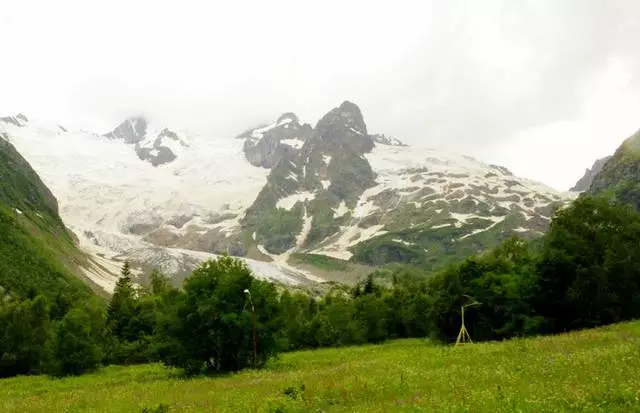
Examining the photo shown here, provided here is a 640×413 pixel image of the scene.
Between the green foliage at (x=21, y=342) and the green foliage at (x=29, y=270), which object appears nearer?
the green foliage at (x=21, y=342)

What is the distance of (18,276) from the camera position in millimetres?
139750

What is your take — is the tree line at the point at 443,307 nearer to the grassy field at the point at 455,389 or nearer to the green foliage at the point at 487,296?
the green foliage at the point at 487,296

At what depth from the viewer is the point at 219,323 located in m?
48.9

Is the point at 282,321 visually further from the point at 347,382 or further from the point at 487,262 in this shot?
the point at 487,262

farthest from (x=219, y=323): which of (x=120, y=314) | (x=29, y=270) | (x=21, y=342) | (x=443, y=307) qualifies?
(x=29, y=270)

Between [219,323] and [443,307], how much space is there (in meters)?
32.3

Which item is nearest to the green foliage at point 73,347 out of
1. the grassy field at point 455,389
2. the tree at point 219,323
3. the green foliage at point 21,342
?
the green foliage at point 21,342

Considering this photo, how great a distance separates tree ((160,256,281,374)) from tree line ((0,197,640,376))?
89 millimetres

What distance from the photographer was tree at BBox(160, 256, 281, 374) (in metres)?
48.8

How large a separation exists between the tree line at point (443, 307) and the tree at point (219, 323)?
89 millimetres

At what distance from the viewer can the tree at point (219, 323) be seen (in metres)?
48.8

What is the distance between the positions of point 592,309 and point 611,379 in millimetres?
39110

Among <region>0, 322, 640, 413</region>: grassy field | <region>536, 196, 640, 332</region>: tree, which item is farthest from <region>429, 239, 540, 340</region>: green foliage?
<region>0, 322, 640, 413</region>: grassy field

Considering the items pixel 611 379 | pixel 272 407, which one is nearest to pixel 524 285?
pixel 611 379
